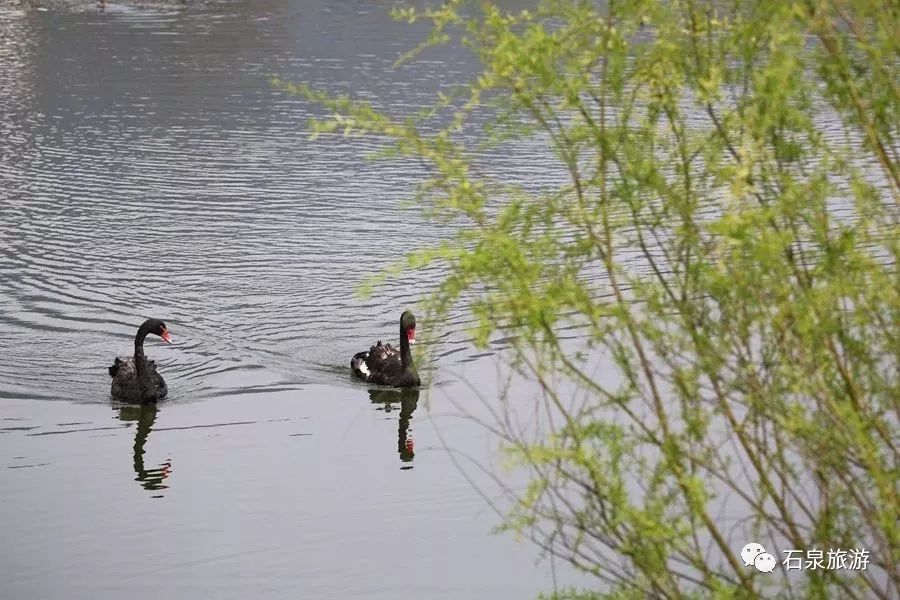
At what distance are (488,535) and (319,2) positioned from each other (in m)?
34.2

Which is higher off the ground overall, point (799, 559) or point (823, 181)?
point (823, 181)

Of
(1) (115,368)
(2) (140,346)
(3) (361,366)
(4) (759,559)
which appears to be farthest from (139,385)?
(4) (759,559)

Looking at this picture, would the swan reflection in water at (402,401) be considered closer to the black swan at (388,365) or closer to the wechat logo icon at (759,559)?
the black swan at (388,365)

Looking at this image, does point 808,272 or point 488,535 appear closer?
point 808,272

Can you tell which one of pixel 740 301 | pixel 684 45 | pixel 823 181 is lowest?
pixel 740 301

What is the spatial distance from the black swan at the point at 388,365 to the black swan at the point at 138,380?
1622 mm

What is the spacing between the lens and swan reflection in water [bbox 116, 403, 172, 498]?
1112 centimetres

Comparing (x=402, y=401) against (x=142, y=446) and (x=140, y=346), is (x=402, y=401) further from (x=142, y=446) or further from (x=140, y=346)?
(x=142, y=446)

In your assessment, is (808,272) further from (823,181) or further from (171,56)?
(171,56)

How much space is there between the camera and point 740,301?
559cm

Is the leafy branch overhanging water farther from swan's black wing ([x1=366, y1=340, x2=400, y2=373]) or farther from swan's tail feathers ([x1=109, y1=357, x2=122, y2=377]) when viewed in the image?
swan's tail feathers ([x1=109, y1=357, x2=122, y2=377])

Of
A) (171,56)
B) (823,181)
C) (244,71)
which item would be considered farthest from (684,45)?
(171,56)

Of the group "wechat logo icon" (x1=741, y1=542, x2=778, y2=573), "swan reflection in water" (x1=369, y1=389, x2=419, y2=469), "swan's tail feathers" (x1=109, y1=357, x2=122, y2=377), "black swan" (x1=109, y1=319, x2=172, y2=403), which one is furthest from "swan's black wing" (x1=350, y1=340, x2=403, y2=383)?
"wechat logo icon" (x1=741, y1=542, x2=778, y2=573)

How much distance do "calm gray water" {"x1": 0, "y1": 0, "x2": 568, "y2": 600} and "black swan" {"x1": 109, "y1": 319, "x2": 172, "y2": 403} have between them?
16 centimetres
